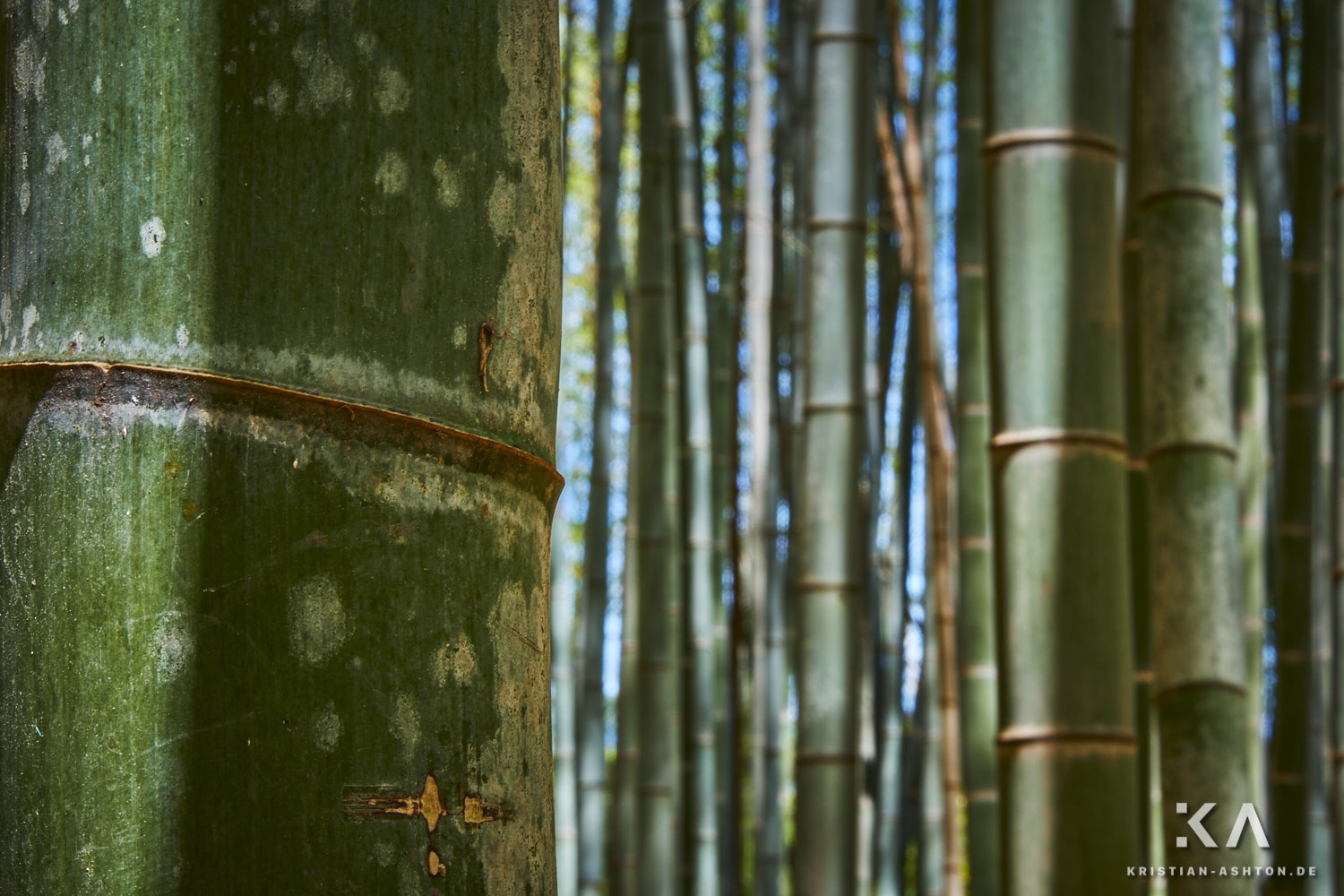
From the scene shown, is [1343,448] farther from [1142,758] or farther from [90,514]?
[90,514]

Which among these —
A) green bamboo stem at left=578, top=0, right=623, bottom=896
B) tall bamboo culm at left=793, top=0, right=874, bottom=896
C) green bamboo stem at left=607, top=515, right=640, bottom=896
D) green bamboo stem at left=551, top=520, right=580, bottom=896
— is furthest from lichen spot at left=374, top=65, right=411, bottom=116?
green bamboo stem at left=551, top=520, right=580, bottom=896

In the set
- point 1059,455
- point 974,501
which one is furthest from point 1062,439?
point 974,501

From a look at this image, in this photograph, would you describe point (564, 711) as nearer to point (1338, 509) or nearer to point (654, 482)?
point (654, 482)

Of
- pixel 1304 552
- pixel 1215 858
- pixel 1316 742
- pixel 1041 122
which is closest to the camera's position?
pixel 1041 122

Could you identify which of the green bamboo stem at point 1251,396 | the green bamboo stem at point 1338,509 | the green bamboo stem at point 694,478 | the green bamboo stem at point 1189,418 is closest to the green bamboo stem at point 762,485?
the green bamboo stem at point 694,478

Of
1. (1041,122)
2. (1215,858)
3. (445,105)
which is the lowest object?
(1215,858)

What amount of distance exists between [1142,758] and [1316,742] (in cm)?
141

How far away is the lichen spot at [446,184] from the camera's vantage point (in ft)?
1.20

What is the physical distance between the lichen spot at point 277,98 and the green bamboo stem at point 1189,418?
136cm

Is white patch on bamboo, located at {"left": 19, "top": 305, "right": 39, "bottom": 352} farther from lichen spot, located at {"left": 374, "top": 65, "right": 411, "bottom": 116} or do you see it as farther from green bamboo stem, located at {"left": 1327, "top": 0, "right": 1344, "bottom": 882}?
green bamboo stem, located at {"left": 1327, "top": 0, "right": 1344, "bottom": 882}

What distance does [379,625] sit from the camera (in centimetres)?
35

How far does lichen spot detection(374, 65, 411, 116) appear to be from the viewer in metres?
0.36

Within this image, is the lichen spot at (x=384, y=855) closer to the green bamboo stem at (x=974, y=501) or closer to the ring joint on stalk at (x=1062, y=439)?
the ring joint on stalk at (x=1062, y=439)

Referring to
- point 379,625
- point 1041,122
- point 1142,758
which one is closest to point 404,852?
point 379,625
